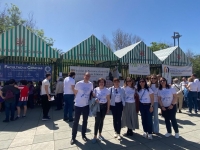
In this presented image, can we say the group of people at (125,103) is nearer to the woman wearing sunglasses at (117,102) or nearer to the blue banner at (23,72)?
the woman wearing sunglasses at (117,102)

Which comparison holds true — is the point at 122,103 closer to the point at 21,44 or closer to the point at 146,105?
the point at 146,105

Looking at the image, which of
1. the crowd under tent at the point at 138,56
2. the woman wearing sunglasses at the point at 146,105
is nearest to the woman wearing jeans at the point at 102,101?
the woman wearing sunglasses at the point at 146,105

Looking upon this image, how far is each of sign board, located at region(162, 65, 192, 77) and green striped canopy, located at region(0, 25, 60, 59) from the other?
25.1ft

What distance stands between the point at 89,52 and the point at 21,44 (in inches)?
142

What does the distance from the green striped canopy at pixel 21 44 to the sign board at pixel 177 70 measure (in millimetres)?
7639

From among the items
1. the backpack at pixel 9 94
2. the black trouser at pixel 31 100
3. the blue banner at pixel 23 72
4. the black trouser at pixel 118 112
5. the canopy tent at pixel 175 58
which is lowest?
the black trouser at pixel 31 100

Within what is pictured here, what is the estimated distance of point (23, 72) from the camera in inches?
316

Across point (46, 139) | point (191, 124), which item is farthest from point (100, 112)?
point (191, 124)

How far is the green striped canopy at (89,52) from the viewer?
8.36m

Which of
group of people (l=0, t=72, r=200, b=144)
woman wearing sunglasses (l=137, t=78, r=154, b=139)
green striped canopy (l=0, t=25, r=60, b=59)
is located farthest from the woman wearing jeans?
green striped canopy (l=0, t=25, r=60, b=59)

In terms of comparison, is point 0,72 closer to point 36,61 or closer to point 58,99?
point 36,61

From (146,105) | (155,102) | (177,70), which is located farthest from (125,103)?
(177,70)

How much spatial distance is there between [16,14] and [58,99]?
20.1m

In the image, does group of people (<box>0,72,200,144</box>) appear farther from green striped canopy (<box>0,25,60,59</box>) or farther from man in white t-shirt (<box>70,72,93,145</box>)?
green striped canopy (<box>0,25,60,59</box>)
